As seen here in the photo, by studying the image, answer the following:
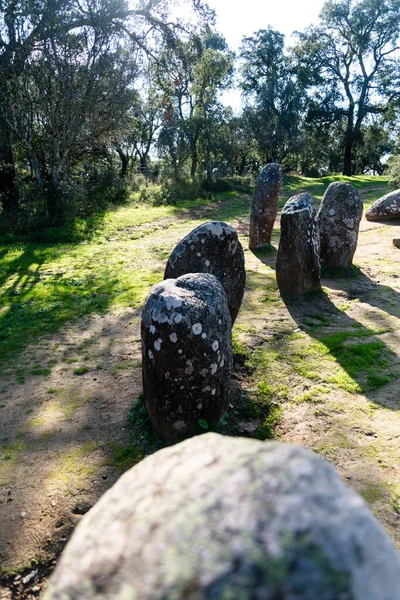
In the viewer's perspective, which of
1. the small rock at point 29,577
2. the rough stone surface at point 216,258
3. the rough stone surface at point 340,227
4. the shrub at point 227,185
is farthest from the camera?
the shrub at point 227,185

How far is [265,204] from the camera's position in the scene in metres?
11.9

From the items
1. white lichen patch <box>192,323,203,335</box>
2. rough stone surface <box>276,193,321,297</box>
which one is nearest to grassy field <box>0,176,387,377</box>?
rough stone surface <box>276,193,321,297</box>

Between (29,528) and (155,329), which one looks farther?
(155,329)

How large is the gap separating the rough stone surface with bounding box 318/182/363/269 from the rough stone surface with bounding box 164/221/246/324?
3.76 meters

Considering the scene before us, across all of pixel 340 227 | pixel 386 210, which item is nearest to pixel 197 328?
pixel 340 227

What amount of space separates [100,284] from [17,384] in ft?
14.5

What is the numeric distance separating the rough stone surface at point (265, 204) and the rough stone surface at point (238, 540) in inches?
434

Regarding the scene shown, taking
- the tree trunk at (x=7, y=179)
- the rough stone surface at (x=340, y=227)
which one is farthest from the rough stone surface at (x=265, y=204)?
the tree trunk at (x=7, y=179)

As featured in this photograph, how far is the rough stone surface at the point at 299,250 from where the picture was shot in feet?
26.2

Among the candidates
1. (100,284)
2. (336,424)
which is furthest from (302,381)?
(100,284)

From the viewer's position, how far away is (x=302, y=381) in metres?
5.47

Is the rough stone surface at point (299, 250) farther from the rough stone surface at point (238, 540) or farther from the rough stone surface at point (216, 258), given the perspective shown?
the rough stone surface at point (238, 540)

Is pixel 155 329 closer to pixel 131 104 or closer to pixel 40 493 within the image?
pixel 40 493

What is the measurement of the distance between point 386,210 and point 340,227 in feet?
22.1
